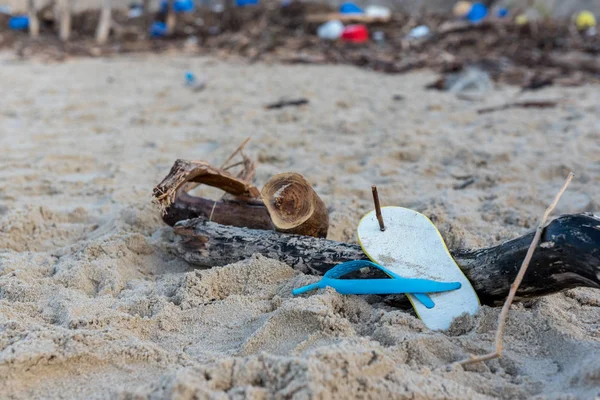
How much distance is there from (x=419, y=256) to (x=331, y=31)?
8064 mm

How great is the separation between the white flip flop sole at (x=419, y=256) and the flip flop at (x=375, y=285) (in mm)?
18

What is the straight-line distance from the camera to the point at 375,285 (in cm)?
157

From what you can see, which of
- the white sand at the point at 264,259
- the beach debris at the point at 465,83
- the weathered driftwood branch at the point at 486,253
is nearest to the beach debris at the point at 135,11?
the white sand at the point at 264,259

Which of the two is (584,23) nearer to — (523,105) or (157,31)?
(523,105)

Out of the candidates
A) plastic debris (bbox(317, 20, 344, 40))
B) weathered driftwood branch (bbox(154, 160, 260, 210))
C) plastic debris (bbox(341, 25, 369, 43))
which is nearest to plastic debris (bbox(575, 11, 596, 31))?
plastic debris (bbox(341, 25, 369, 43))

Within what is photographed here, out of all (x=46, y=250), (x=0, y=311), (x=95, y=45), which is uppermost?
(x=0, y=311)

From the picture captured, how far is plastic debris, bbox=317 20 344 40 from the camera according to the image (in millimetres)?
9109

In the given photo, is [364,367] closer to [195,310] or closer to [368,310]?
[368,310]

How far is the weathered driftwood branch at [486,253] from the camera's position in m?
1.36

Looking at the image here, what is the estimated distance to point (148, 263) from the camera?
1979 millimetres

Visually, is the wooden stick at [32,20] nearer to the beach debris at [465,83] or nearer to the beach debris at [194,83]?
the beach debris at [194,83]

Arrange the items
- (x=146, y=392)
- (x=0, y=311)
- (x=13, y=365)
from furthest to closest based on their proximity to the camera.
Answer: (x=0, y=311)
(x=13, y=365)
(x=146, y=392)

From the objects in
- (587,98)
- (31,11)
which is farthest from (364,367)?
(31,11)

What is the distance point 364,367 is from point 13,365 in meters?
0.82
